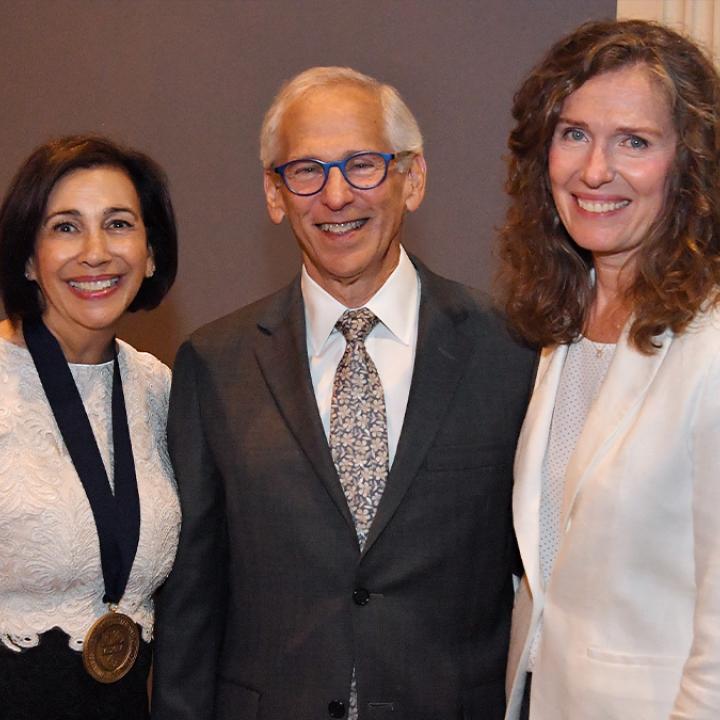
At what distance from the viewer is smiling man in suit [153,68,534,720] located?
2232mm

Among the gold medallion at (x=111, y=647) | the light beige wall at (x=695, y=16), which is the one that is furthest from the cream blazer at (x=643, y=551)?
the light beige wall at (x=695, y=16)

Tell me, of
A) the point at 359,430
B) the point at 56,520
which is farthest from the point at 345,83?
the point at 56,520

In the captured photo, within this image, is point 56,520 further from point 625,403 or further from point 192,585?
point 625,403

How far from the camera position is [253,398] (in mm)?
2369

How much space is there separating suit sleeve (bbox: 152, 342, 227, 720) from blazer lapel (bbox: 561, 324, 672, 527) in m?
0.82

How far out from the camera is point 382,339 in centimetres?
241

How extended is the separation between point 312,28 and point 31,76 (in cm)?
99

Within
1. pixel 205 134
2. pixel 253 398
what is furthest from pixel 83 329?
pixel 205 134

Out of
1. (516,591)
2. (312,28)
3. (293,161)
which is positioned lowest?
(516,591)

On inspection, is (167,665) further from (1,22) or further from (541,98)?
(1,22)

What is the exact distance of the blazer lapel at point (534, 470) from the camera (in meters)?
2.08

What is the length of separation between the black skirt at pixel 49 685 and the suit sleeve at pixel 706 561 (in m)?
1.18

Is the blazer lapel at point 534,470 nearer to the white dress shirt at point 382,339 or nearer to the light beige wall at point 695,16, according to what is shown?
the white dress shirt at point 382,339

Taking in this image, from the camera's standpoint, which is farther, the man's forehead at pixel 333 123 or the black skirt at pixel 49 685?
the man's forehead at pixel 333 123
